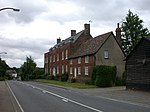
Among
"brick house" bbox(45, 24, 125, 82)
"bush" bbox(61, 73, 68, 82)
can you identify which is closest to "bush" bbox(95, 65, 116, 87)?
"brick house" bbox(45, 24, 125, 82)

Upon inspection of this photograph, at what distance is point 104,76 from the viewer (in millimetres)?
46531

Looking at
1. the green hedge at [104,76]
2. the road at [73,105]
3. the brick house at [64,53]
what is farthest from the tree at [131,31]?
the road at [73,105]

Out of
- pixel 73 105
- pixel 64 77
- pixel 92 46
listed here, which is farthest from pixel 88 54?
pixel 73 105

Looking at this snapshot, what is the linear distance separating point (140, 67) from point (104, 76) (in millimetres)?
9414

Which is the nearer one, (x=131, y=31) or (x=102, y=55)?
(x=102, y=55)

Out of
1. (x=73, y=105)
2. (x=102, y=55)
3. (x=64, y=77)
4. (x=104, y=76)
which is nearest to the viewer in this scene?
(x=73, y=105)

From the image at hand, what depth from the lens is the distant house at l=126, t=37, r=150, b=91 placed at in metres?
36.2

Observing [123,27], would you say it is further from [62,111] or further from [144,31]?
[62,111]

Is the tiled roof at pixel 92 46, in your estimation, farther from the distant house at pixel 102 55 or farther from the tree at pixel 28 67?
the tree at pixel 28 67

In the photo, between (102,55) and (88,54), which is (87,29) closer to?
(88,54)

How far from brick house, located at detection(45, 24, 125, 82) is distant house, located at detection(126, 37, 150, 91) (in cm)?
1449

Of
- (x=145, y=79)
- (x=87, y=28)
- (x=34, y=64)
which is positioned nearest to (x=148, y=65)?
(x=145, y=79)

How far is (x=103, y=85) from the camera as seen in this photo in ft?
151

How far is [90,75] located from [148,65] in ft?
65.6
